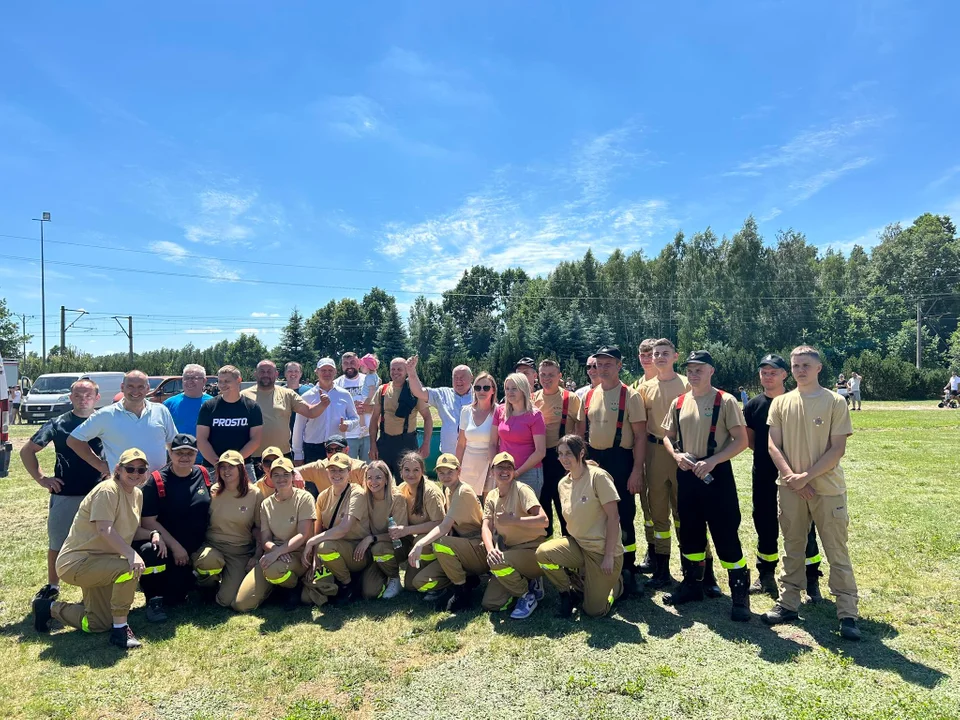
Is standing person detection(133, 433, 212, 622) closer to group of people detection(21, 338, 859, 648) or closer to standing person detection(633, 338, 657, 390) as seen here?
group of people detection(21, 338, 859, 648)

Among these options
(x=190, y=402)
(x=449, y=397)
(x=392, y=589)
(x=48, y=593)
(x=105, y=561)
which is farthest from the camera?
(x=449, y=397)

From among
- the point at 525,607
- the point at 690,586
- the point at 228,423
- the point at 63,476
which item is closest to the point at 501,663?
the point at 525,607

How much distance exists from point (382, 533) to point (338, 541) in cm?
39

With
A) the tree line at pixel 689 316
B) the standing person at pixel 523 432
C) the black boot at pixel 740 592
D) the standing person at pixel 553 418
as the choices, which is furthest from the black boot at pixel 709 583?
the tree line at pixel 689 316

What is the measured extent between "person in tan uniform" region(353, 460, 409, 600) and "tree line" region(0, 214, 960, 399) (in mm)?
29121

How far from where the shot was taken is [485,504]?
476 centimetres

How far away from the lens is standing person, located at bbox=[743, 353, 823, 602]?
4730 mm

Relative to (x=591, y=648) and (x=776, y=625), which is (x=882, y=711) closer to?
(x=776, y=625)

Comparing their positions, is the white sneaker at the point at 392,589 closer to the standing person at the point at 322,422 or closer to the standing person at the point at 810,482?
the standing person at the point at 322,422

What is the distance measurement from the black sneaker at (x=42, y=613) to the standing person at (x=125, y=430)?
1.01 m

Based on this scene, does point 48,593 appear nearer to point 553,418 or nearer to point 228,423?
point 228,423

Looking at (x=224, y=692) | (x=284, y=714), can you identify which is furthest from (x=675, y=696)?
(x=224, y=692)

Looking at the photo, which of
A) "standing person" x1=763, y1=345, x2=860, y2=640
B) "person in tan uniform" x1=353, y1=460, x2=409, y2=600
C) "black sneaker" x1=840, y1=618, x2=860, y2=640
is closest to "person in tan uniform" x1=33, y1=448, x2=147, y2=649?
"person in tan uniform" x1=353, y1=460, x2=409, y2=600

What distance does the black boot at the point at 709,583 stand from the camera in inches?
191
